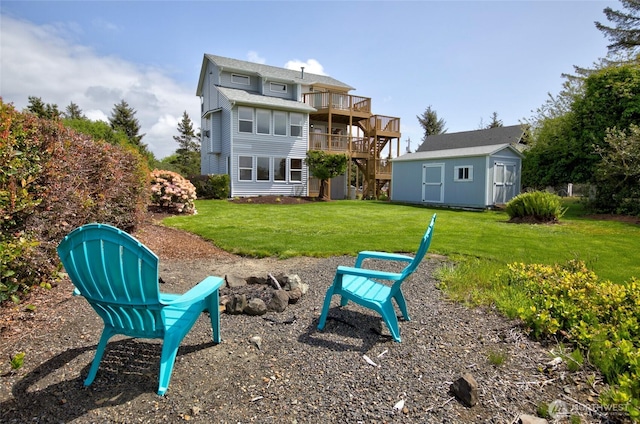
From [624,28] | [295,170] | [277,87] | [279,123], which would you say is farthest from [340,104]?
[624,28]

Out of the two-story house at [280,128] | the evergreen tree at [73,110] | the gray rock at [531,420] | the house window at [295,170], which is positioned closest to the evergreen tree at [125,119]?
the evergreen tree at [73,110]

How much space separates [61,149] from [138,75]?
1224cm

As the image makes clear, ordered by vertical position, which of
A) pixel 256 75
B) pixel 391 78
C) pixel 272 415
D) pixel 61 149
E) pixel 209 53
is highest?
pixel 209 53

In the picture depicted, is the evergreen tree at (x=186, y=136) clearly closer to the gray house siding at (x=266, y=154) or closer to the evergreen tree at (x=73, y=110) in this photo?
the evergreen tree at (x=73, y=110)

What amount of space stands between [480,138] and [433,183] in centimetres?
938

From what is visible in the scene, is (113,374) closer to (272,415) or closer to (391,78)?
(272,415)

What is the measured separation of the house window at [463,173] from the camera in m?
18.4

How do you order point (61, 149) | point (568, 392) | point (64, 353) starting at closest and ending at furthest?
point (568, 392)
point (64, 353)
point (61, 149)

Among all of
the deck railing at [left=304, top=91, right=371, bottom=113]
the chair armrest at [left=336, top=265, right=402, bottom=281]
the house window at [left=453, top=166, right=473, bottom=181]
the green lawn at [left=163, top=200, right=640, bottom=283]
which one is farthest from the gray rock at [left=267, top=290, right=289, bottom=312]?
the deck railing at [left=304, top=91, right=371, bottom=113]

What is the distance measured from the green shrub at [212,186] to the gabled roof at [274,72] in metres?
7.33

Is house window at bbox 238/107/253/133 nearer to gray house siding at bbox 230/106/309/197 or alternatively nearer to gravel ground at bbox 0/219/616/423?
gray house siding at bbox 230/106/309/197

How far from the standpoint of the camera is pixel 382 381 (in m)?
2.43

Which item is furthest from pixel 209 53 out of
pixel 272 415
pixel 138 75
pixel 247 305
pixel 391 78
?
pixel 272 415

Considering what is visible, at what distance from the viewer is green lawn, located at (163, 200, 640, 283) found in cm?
631
